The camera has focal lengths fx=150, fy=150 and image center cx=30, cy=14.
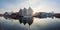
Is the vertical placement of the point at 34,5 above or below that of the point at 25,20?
above

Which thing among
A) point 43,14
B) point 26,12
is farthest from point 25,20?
point 43,14

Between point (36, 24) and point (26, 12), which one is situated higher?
point (26, 12)

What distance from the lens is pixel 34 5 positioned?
1513mm

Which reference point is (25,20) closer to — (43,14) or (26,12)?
(26,12)

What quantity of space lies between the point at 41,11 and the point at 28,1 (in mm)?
166

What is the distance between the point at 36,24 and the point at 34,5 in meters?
0.19

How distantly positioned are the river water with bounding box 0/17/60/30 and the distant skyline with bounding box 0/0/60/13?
100mm

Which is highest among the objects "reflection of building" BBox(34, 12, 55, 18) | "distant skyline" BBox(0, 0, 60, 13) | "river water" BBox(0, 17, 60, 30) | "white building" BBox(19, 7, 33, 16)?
"distant skyline" BBox(0, 0, 60, 13)

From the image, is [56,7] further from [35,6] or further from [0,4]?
[0,4]

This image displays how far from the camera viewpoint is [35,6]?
151 centimetres

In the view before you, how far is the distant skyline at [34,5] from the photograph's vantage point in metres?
1.50

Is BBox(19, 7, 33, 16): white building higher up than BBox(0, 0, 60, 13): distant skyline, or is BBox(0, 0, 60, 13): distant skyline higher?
BBox(0, 0, 60, 13): distant skyline

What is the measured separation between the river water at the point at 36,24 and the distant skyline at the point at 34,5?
100 mm

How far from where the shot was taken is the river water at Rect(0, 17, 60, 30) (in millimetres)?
1486
